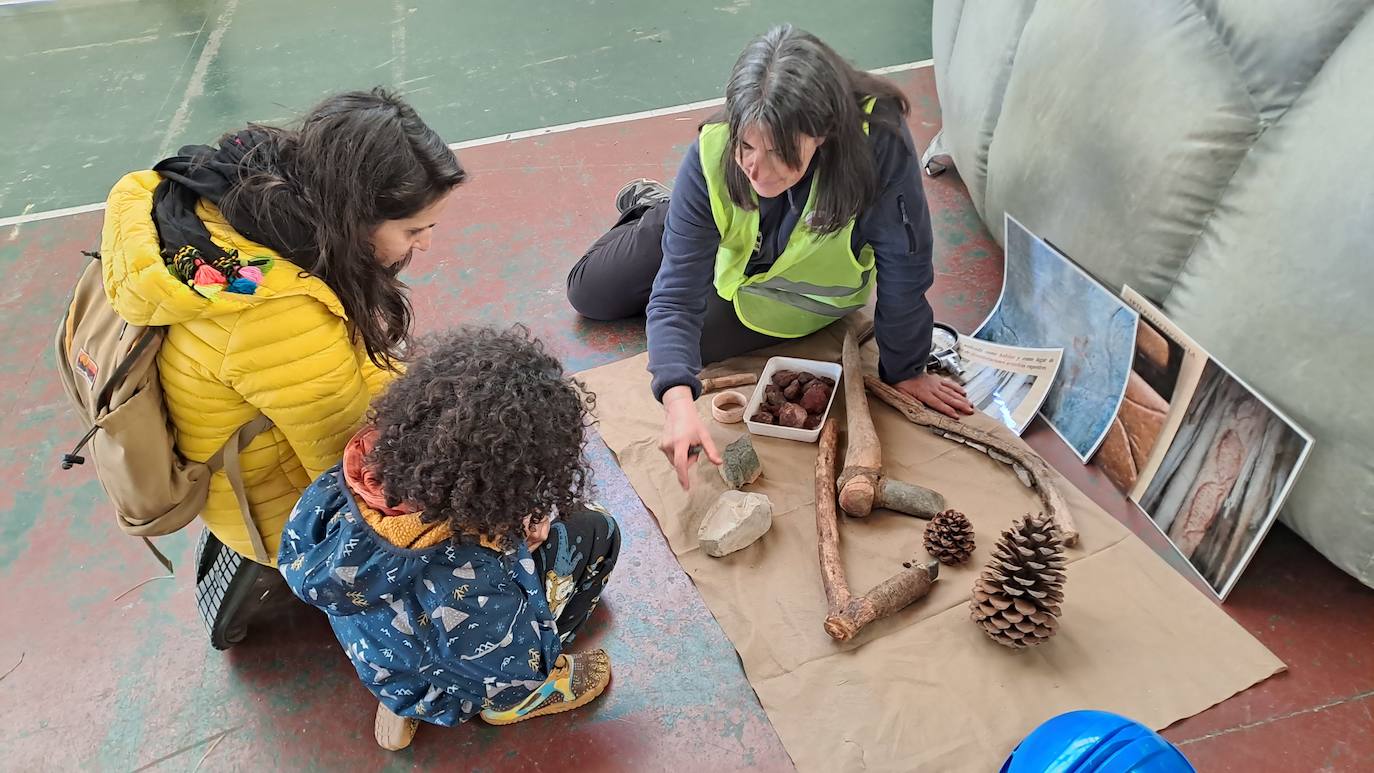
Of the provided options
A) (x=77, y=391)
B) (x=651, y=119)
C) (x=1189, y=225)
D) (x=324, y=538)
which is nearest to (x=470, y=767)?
(x=324, y=538)

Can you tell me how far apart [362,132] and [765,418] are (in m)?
1.05

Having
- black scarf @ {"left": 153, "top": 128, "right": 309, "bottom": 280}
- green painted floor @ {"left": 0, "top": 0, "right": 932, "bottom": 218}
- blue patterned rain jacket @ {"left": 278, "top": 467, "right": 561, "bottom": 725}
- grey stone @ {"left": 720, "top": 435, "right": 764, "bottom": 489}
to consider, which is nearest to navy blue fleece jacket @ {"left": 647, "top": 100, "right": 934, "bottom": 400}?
grey stone @ {"left": 720, "top": 435, "right": 764, "bottom": 489}

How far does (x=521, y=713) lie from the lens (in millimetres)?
1560

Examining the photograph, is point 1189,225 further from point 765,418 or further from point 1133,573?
point 765,418

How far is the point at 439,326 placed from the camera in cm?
240

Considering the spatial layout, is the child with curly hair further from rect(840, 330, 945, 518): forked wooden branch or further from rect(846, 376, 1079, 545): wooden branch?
rect(846, 376, 1079, 545): wooden branch

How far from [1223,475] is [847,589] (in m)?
0.74

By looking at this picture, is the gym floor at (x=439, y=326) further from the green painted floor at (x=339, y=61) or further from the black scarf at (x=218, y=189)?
the black scarf at (x=218, y=189)

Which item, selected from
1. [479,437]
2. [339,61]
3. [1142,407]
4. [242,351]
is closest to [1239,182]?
[1142,407]

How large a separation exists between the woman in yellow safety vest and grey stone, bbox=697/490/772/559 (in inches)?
5.3

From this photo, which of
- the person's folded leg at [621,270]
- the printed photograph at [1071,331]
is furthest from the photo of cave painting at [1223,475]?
the person's folded leg at [621,270]

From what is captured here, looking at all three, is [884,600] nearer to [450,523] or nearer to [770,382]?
[770,382]

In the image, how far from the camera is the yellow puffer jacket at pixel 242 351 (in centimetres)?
126

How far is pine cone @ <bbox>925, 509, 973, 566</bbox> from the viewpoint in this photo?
5.63 ft
